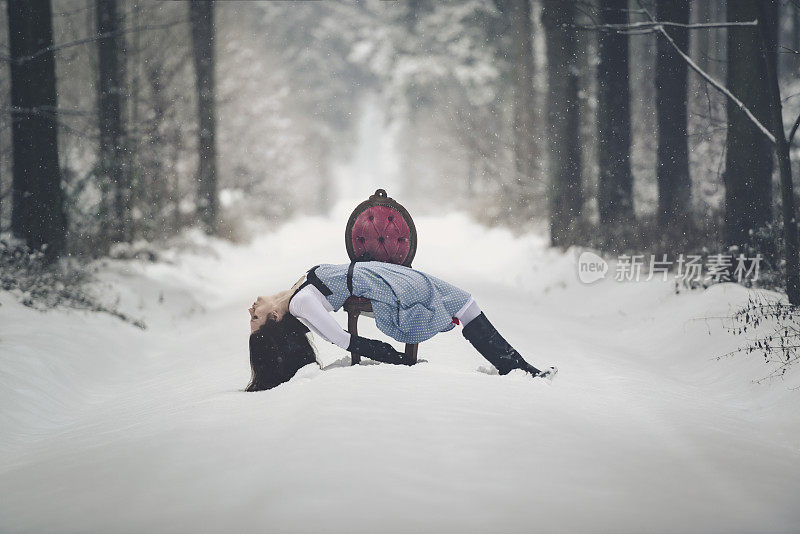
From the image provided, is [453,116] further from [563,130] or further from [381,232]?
[381,232]

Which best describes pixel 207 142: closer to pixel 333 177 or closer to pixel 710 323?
pixel 710 323

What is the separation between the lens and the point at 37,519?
3.62m

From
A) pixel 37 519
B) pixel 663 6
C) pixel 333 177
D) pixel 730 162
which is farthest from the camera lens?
pixel 333 177

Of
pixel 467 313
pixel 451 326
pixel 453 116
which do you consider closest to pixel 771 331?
pixel 467 313

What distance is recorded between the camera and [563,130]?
16281 millimetres

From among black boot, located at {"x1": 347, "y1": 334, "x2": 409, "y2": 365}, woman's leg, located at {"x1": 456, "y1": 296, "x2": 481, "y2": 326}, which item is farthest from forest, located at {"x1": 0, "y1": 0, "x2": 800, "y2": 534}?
woman's leg, located at {"x1": 456, "y1": 296, "x2": 481, "y2": 326}

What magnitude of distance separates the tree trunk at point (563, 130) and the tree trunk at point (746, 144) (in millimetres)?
5421

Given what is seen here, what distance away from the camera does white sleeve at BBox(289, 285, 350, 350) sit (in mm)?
5645

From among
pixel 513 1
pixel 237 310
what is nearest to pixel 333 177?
pixel 513 1

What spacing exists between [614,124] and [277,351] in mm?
11004

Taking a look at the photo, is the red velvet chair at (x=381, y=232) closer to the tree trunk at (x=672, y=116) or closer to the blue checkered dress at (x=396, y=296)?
the blue checkered dress at (x=396, y=296)

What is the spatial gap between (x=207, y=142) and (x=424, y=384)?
16490 millimetres

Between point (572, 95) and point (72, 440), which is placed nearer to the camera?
point (72, 440)

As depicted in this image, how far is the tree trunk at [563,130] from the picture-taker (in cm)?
1598
